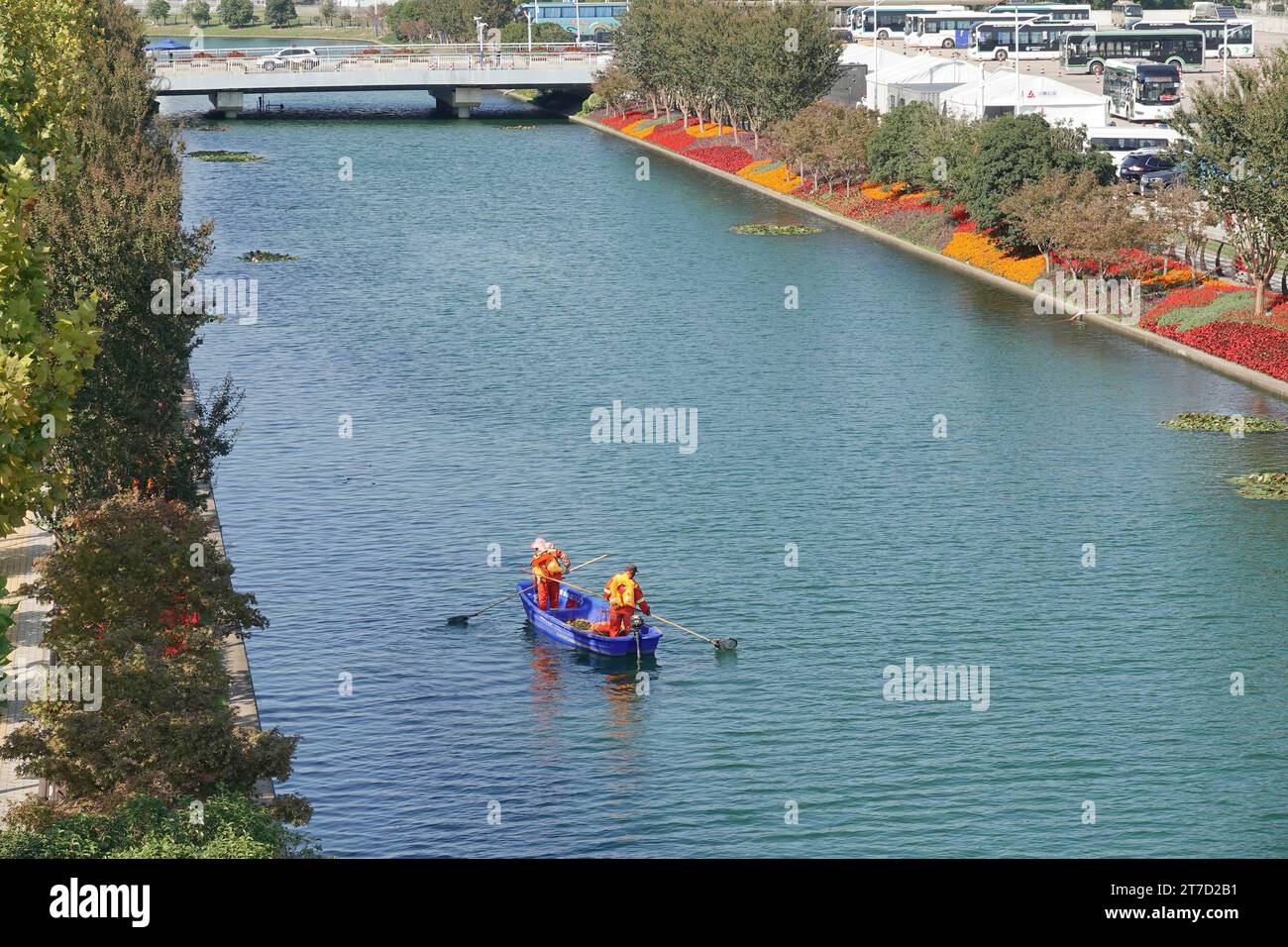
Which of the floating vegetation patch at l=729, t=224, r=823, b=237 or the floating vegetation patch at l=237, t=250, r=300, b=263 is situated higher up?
the floating vegetation patch at l=729, t=224, r=823, b=237

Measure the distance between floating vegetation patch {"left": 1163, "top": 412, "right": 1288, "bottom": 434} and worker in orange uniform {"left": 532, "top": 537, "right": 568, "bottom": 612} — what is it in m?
22.4

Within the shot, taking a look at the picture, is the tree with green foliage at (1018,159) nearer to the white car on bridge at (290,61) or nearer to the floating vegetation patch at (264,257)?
the floating vegetation patch at (264,257)

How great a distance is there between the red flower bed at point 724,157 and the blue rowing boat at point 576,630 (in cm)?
7673

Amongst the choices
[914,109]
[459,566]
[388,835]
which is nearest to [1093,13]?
[914,109]

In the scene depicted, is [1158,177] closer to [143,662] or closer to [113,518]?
[113,518]

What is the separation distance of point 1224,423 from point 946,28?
104 m

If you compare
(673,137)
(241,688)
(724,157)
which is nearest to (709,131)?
(673,137)

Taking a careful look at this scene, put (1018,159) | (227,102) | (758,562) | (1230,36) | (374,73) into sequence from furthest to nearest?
(374,73) → (227,102) → (1230,36) → (1018,159) → (758,562)

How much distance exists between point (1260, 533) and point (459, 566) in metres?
18.5

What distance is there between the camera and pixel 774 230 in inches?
3489

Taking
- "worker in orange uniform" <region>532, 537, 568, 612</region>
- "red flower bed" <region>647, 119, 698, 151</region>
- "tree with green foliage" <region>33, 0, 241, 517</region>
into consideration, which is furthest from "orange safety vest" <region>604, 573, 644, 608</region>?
"red flower bed" <region>647, 119, 698, 151</region>

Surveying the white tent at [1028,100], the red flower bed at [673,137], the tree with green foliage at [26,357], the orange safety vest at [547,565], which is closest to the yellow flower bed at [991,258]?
the white tent at [1028,100]

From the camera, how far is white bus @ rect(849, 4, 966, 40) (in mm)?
156375

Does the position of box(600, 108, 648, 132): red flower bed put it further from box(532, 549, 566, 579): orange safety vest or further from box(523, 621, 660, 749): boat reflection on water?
box(523, 621, 660, 749): boat reflection on water
